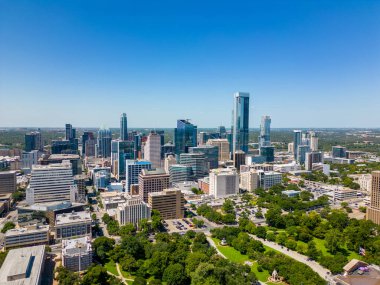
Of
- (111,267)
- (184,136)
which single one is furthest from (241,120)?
(111,267)

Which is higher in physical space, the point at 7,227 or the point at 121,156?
the point at 121,156

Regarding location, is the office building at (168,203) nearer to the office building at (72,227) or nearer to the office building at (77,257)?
the office building at (72,227)

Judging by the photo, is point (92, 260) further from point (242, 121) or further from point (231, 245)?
point (242, 121)

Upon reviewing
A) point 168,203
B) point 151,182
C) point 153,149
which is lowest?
point 168,203

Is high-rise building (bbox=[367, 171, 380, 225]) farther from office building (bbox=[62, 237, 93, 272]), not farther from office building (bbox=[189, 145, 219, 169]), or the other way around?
office building (bbox=[189, 145, 219, 169])

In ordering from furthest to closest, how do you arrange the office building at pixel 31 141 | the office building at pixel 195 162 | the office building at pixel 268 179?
the office building at pixel 31 141 < the office building at pixel 195 162 < the office building at pixel 268 179

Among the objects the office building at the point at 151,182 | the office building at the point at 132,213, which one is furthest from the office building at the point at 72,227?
the office building at the point at 151,182

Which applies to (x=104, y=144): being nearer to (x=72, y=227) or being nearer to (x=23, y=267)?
(x=72, y=227)

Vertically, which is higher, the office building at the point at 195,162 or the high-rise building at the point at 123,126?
the high-rise building at the point at 123,126
